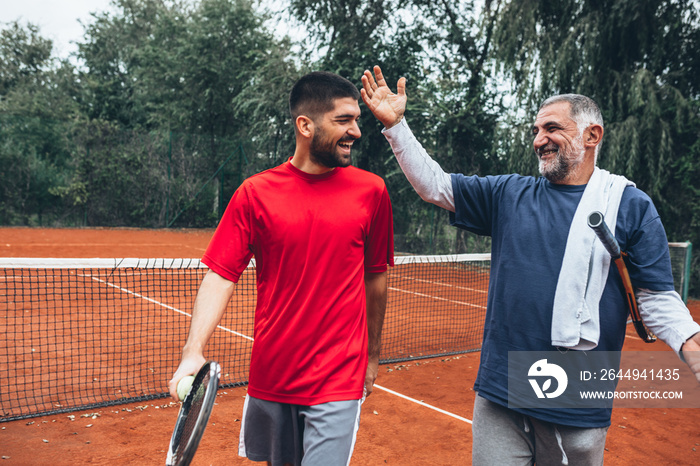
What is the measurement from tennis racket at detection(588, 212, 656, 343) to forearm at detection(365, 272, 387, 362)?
107 centimetres

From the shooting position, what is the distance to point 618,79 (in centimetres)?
1391

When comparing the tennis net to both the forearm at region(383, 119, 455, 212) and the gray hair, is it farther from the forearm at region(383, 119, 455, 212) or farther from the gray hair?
the gray hair

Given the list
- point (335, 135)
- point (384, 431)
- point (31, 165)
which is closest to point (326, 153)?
point (335, 135)

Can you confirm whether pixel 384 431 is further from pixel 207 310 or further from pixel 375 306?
pixel 207 310

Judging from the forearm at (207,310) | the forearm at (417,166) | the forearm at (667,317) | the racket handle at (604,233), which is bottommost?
the forearm at (207,310)

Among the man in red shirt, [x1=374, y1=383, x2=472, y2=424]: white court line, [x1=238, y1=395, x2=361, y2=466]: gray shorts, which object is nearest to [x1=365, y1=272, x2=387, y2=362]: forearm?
the man in red shirt

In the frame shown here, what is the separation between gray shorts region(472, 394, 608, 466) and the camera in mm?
2170

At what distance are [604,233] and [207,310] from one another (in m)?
1.46

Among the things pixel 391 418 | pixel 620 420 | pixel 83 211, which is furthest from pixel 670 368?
pixel 83 211

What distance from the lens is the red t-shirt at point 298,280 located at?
2373mm

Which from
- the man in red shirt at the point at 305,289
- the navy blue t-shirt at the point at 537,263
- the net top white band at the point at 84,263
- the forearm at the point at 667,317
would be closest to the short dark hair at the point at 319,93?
the man in red shirt at the point at 305,289

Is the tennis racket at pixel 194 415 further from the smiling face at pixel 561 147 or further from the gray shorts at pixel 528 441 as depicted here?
the smiling face at pixel 561 147

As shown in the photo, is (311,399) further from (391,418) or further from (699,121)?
(699,121)

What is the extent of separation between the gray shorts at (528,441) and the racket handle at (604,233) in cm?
67
